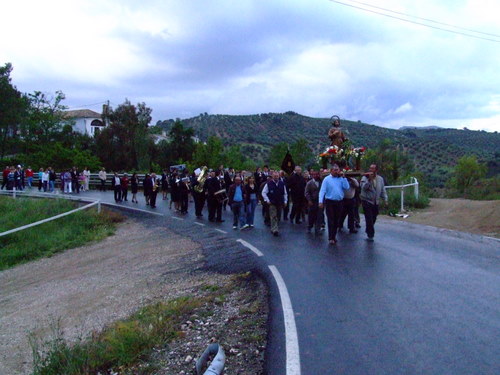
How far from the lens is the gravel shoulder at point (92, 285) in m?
9.77

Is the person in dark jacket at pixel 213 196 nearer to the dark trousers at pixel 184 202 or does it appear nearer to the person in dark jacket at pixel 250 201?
the person in dark jacket at pixel 250 201

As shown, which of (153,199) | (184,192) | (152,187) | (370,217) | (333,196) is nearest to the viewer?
(333,196)

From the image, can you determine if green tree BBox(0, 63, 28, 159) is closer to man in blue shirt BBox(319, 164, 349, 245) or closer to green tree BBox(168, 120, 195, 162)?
green tree BBox(168, 120, 195, 162)

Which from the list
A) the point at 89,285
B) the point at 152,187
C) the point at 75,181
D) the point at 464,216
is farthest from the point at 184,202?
the point at 75,181

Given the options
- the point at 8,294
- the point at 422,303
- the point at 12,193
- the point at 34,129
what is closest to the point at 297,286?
the point at 422,303

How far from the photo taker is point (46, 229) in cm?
2186

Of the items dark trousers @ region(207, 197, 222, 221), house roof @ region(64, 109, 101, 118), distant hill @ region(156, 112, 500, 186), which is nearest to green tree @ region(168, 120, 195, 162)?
distant hill @ region(156, 112, 500, 186)

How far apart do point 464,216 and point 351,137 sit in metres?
58.4

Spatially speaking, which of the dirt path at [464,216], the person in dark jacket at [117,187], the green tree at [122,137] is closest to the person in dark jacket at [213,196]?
the dirt path at [464,216]

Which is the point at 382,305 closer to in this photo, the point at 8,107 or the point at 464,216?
the point at 464,216

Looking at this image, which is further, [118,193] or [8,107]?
[8,107]

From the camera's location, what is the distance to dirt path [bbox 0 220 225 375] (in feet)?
32.5

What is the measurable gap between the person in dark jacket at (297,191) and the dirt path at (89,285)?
3.65 meters

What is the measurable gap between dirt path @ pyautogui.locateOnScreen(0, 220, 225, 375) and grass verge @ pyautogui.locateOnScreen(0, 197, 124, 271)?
3.73ft
